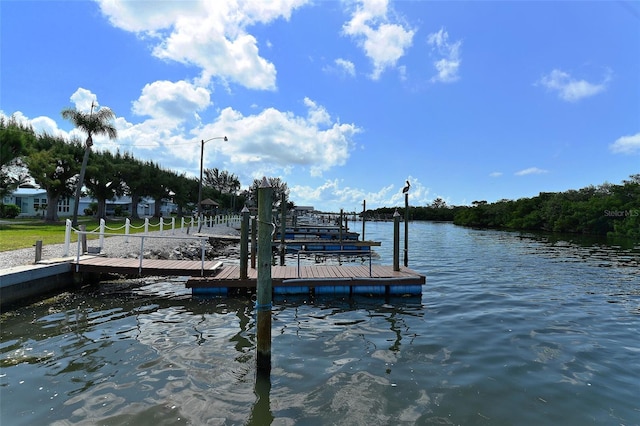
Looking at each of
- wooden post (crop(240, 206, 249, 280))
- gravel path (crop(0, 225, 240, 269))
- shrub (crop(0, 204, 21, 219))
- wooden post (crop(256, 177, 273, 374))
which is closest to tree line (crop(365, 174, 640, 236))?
gravel path (crop(0, 225, 240, 269))

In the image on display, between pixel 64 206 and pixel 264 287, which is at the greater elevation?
pixel 64 206

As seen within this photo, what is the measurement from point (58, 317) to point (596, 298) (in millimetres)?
16373

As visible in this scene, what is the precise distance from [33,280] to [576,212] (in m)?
70.3

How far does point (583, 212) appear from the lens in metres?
59.5

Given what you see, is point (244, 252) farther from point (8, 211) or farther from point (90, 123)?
point (8, 211)

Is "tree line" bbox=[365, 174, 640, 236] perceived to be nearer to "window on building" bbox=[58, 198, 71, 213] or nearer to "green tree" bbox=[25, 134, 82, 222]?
"green tree" bbox=[25, 134, 82, 222]

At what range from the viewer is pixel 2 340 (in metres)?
7.45

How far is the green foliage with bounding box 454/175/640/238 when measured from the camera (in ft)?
173

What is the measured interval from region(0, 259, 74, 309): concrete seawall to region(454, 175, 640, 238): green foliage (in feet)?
193

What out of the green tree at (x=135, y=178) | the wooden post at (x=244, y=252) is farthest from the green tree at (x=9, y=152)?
the wooden post at (x=244, y=252)

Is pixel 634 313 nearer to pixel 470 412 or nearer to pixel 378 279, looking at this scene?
pixel 378 279

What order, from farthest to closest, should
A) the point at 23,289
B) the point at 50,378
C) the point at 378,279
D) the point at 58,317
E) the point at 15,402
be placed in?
1. the point at 378,279
2. the point at 23,289
3. the point at 58,317
4. the point at 50,378
5. the point at 15,402

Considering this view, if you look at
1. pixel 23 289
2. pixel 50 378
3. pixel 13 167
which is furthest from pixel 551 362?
pixel 13 167

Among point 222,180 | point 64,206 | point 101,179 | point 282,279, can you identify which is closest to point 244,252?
point 282,279
